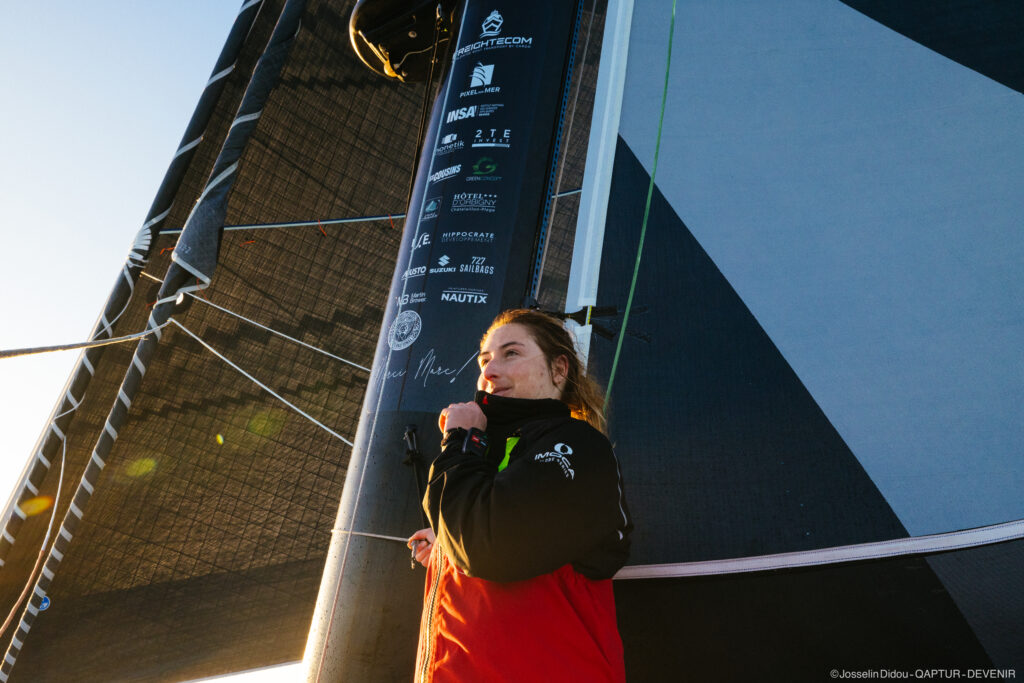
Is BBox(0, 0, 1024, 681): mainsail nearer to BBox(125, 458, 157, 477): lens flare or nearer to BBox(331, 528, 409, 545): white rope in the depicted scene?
BBox(331, 528, 409, 545): white rope


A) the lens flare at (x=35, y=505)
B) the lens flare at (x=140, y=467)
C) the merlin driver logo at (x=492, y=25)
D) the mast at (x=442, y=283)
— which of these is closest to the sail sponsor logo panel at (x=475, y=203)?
the mast at (x=442, y=283)

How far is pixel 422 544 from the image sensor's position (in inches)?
45.2

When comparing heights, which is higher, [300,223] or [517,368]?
[300,223]

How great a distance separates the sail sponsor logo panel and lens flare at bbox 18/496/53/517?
5.79ft

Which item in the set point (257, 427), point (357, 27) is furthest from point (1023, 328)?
point (257, 427)

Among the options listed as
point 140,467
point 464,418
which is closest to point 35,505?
point 140,467

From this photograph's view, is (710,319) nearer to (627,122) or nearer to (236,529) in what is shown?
(627,122)

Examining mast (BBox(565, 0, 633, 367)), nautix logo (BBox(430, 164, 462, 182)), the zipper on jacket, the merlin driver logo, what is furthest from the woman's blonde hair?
the merlin driver logo

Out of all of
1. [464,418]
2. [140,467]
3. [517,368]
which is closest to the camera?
[464,418]

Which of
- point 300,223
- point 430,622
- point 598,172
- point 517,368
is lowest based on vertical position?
point 430,622

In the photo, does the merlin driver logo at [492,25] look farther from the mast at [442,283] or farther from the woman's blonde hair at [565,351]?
the woman's blonde hair at [565,351]

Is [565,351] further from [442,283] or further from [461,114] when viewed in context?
[461,114]

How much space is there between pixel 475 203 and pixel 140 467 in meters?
2.85

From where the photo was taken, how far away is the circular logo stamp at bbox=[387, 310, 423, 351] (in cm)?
148
